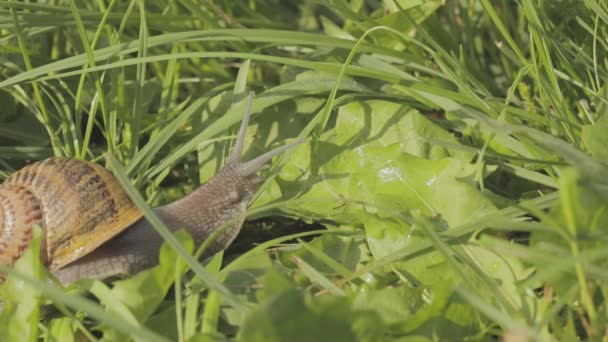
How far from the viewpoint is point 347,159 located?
216 centimetres

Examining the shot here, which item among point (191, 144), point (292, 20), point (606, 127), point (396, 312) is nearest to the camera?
point (396, 312)

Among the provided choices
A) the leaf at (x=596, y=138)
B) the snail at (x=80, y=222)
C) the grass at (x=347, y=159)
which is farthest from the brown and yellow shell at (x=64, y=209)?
the leaf at (x=596, y=138)

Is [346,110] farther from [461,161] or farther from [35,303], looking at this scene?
[35,303]

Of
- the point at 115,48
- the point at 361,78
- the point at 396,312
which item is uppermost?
the point at 115,48

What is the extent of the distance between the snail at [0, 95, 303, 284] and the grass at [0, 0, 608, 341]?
10 centimetres

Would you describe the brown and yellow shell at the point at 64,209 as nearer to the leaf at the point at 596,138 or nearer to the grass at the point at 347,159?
the grass at the point at 347,159

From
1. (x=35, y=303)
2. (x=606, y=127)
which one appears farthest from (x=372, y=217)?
(x=35, y=303)

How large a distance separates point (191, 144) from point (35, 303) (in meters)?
0.74

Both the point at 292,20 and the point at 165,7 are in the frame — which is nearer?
the point at 165,7

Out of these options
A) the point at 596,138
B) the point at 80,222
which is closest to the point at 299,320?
the point at 596,138

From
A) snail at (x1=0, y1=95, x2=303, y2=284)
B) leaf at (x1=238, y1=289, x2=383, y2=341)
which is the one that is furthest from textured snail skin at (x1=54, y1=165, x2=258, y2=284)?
leaf at (x1=238, y1=289, x2=383, y2=341)

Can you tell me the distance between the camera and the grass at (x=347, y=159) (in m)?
1.48

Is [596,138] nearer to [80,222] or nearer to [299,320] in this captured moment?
[299,320]

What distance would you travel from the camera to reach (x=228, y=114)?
2.24 meters
